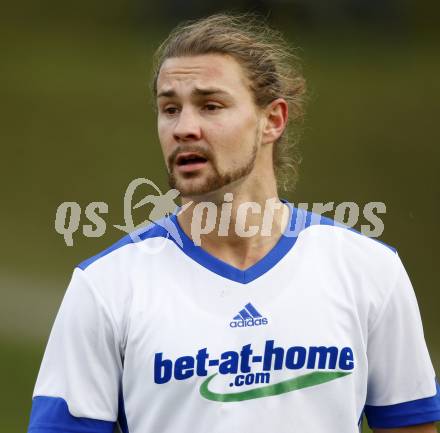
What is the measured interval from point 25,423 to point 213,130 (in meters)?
2.17

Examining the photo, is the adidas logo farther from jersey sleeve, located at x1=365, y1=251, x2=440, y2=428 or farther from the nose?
the nose

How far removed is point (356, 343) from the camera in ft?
6.41

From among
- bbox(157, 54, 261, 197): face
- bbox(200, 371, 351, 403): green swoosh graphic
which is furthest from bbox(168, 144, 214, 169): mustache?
bbox(200, 371, 351, 403): green swoosh graphic

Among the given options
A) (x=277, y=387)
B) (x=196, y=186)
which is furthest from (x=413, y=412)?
(x=196, y=186)

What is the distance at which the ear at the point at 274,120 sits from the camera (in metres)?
2.13

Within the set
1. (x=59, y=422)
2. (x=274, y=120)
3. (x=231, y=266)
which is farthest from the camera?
(x=274, y=120)

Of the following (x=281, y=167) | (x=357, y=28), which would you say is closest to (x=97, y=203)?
(x=357, y=28)

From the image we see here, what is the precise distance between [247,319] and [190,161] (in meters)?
0.32

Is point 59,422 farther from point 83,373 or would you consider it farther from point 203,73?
point 203,73

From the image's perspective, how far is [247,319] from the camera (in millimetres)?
1934

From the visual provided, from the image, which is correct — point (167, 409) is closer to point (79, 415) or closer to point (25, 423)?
point (79, 415)

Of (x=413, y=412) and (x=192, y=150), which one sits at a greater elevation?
(x=192, y=150)

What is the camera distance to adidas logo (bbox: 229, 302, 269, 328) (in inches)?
75.9

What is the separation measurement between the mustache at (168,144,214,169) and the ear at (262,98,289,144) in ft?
0.62
